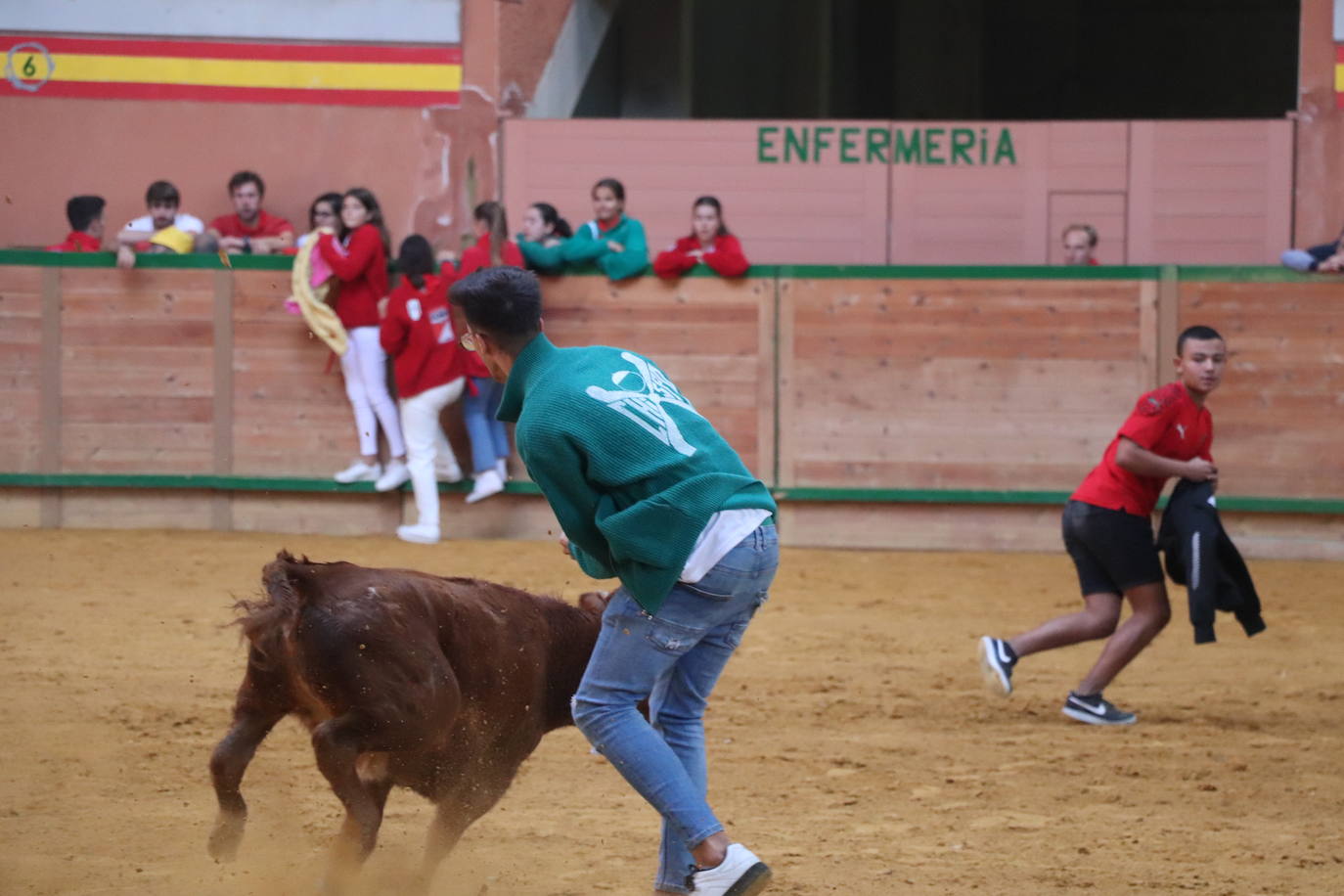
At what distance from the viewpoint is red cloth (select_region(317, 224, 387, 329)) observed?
34.6ft

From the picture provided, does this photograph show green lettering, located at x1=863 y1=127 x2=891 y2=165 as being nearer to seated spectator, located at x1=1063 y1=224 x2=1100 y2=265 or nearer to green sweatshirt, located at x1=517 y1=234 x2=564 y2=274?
seated spectator, located at x1=1063 y1=224 x2=1100 y2=265

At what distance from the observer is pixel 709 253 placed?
1088 cm

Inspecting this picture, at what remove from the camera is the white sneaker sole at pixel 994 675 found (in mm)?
6516

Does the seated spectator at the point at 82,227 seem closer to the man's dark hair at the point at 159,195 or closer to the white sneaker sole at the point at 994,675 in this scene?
the man's dark hair at the point at 159,195

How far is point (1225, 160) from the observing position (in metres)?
12.7

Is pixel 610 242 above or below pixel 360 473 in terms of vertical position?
above

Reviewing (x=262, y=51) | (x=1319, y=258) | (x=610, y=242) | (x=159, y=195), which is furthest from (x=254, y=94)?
(x=1319, y=258)

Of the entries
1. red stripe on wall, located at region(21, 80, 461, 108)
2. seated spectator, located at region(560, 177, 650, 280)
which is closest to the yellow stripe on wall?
red stripe on wall, located at region(21, 80, 461, 108)

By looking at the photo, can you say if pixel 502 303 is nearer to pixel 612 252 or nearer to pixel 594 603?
pixel 594 603

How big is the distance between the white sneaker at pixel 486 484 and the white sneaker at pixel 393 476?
0.43 m

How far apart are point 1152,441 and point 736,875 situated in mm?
3320

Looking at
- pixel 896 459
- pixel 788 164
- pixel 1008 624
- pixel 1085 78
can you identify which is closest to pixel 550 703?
pixel 1008 624

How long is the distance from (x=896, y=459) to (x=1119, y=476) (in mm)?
4330

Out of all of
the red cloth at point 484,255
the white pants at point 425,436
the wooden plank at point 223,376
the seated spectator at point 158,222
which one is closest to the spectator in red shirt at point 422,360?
the white pants at point 425,436
